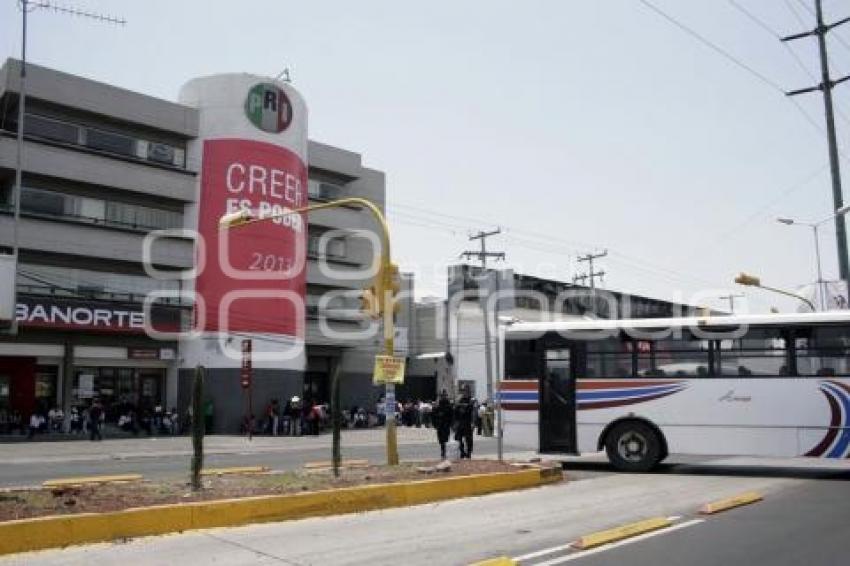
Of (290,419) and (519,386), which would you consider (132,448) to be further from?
(519,386)

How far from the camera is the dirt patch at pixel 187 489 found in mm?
10422

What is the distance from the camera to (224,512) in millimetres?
10766

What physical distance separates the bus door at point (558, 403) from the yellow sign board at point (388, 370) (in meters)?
3.88

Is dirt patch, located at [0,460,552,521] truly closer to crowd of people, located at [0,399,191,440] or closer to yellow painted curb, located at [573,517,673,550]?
yellow painted curb, located at [573,517,673,550]

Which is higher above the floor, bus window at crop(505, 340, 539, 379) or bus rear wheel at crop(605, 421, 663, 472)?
bus window at crop(505, 340, 539, 379)

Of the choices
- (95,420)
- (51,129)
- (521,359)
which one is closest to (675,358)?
(521,359)

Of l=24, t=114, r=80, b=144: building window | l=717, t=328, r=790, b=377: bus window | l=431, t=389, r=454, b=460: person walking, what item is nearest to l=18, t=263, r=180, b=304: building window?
l=24, t=114, r=80, b=144: building window

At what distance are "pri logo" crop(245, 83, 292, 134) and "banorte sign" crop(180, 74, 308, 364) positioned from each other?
0.17 feet

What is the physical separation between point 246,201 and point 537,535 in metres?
34.4

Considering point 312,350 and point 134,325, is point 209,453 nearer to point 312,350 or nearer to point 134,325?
point 134,325

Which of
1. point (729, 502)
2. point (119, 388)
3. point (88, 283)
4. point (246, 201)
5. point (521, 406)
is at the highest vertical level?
point (246, 201)

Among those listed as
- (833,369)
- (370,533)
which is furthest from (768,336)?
(370,533)

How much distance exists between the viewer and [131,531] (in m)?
9.88

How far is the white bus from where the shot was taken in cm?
1688
